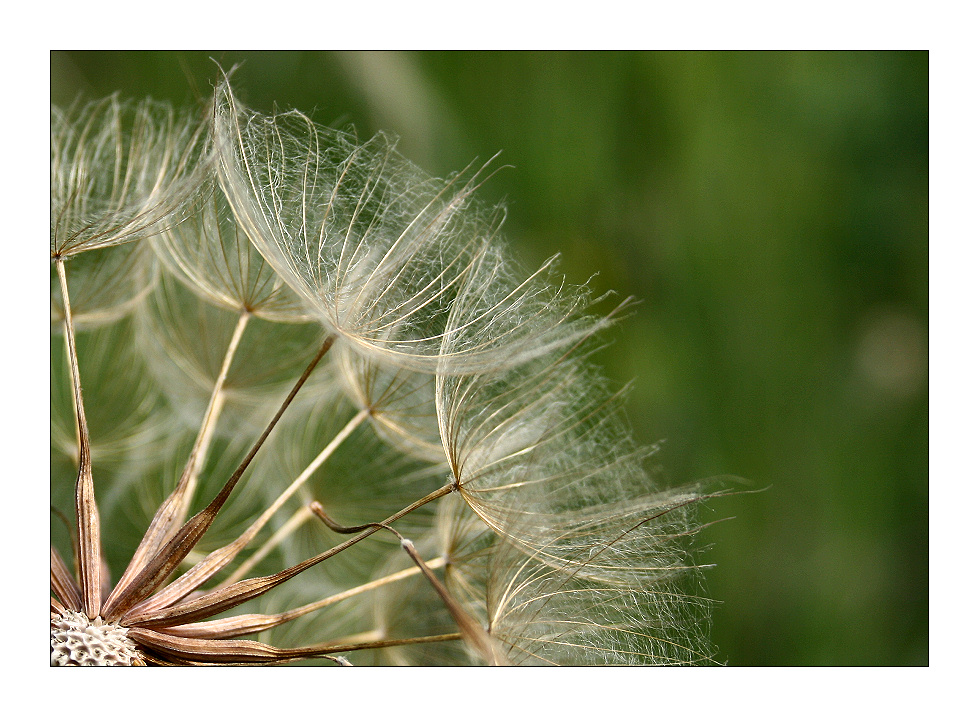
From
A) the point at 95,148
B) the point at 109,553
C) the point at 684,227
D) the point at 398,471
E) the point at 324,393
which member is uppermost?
the point at 684,227

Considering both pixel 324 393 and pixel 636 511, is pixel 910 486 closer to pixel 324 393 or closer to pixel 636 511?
pixel 636 511

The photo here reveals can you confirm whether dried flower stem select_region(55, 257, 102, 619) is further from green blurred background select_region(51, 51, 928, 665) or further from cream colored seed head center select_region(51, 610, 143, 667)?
green blurred background select_region(51, 51, 928, 665)

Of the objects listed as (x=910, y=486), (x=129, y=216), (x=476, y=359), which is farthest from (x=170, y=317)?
(x=910, y=486)

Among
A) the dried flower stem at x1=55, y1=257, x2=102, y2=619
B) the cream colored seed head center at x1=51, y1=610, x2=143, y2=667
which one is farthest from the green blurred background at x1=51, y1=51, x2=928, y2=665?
the cream colored seed head center at x1=51, y1=610, x2=143, y2=667

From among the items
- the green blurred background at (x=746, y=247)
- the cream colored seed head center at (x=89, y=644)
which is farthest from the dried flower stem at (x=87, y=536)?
the green blurred background at (x=746, y=247)

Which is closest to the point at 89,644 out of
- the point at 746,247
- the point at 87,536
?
the point at 87,536

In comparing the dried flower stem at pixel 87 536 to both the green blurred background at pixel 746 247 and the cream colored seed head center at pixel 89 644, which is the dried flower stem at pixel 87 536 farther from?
the green blurred background at pixel 746 247

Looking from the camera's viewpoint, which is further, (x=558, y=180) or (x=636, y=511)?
(x=558, y=180)
